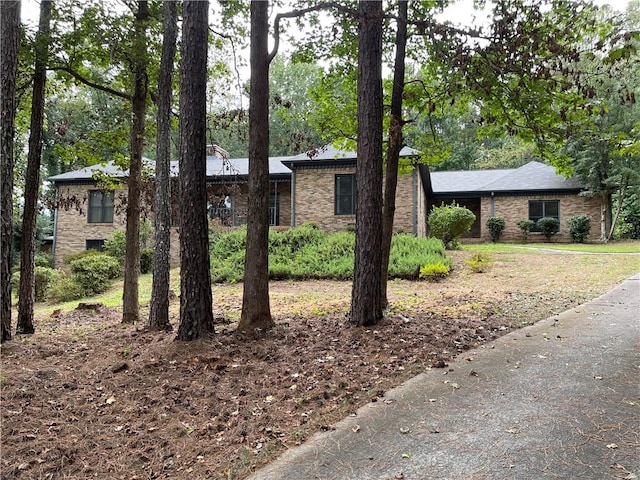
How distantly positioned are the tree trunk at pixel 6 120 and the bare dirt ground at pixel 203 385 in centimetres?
118

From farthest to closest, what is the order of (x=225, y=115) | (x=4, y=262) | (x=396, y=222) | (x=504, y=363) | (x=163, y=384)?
1. (x=396, y=222)
2. (x=225, y=115)
3. (x=4, y=262)
4. (x=504, y=363)
5. (x=163, y=384)

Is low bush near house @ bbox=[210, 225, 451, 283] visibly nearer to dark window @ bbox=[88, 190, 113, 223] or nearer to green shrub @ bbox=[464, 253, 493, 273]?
green shrub @ bbox=[464, 253, 493, 273]

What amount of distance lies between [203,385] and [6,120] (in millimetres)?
4122

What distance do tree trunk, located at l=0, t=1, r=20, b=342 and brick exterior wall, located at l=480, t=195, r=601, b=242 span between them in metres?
22.3

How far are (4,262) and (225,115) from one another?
3.48m

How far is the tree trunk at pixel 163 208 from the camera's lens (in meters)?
6.42

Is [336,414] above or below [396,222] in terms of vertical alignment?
below

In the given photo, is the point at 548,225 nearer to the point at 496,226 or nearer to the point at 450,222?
the point at 496,226

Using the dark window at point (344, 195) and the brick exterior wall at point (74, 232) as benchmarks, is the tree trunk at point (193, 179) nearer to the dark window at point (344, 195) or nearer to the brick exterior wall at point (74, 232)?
the dark window at point (344, 195)

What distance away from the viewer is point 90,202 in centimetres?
2189

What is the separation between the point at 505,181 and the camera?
24609mm

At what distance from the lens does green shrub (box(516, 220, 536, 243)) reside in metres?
22.8

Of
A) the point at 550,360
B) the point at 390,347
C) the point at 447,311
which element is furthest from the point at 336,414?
the point at 447,311

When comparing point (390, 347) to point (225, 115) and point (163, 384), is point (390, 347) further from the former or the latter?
point (225, 115)
